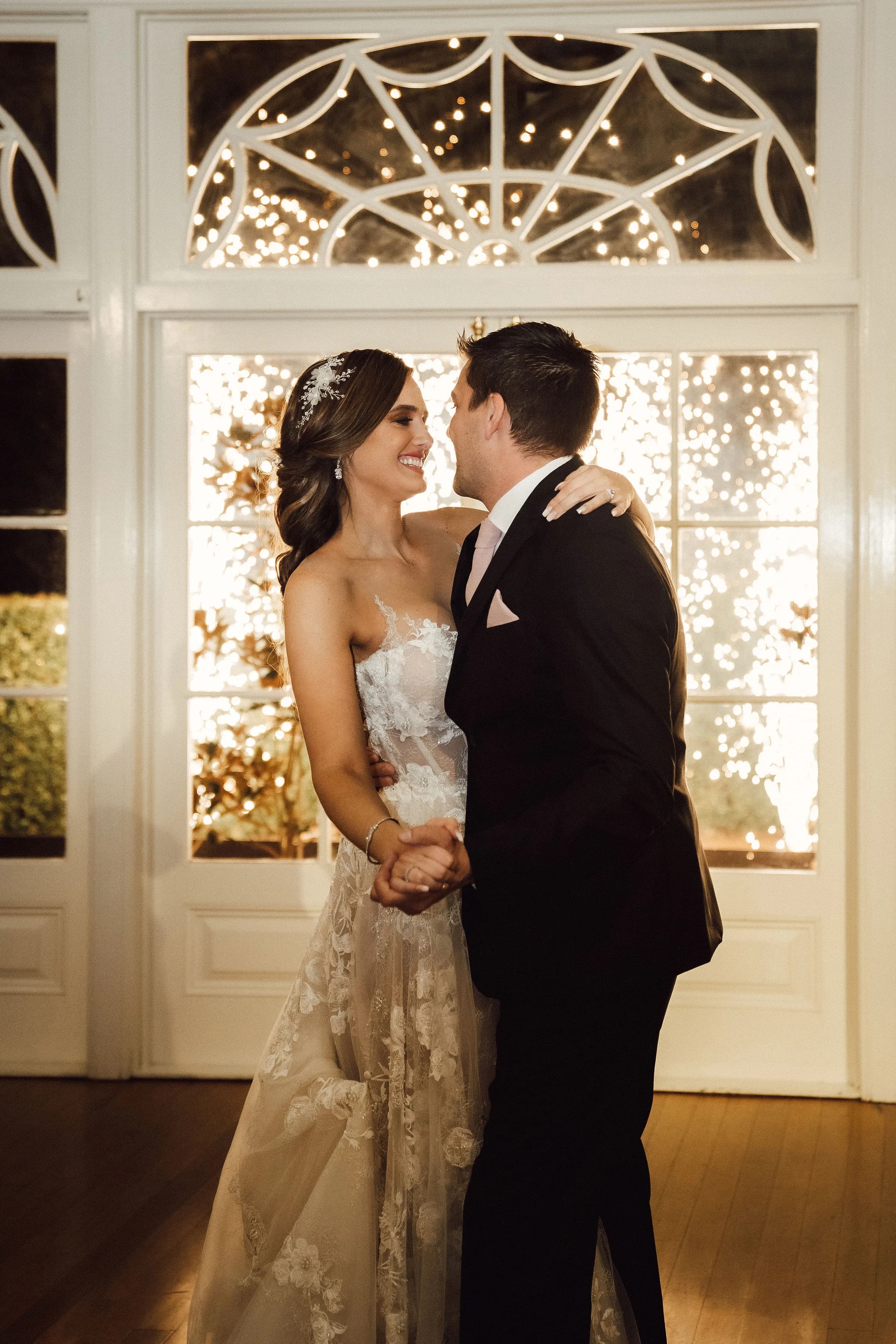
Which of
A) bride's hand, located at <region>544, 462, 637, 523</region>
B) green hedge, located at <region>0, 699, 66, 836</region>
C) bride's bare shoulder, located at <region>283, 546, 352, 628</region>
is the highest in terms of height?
bride's hand, located at <region>544, 462, 637, 523</region>

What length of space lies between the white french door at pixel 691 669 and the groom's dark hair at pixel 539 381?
1740 millimetres

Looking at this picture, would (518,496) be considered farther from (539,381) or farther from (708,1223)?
(708,1223)

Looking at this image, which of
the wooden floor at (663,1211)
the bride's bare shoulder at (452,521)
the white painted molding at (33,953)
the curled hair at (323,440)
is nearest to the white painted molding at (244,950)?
the wooden floor at (663,1211)

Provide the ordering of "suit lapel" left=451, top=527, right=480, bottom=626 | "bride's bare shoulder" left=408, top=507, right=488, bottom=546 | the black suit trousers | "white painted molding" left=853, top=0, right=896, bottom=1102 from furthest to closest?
"white painted molding" left=853, top=0, right=896, bottom=1102
"bride's bare shoulder" left=408, top=507, right=488, bottom=546
"suit lapel" left=451, top=527, right=480, bottom=626
the black suit trousers

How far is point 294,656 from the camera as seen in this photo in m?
2.05

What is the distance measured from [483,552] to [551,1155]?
3.09 feet

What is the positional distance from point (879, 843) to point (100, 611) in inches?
96.1

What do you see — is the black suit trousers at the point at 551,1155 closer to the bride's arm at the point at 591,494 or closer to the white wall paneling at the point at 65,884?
the bride's arm at the point at 591,494

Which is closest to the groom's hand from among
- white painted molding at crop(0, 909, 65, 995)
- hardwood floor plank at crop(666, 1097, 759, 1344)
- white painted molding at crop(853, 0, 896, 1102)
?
hardwood floor plank at crop(666, 1097, 759, 1344)

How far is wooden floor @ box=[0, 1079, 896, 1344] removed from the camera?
2.29 m

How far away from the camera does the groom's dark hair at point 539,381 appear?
1864 mm

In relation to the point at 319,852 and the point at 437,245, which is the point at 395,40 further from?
the point at 319,852

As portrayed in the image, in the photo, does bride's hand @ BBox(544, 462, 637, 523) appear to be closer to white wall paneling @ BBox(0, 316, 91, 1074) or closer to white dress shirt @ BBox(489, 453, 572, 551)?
white dress shirt @ BBox(489, 453, 572, 551)

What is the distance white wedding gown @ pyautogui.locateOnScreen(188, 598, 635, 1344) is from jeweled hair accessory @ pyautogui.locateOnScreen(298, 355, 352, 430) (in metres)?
0.50
